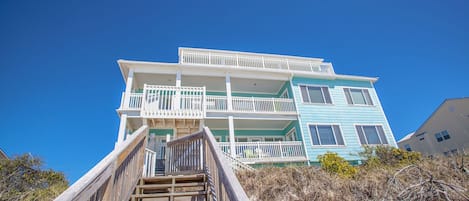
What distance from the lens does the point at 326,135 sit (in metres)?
10.8

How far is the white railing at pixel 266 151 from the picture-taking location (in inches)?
356

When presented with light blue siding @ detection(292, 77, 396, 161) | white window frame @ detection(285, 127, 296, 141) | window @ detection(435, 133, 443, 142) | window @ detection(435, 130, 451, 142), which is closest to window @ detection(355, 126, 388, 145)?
light blue siding @ detection(292, 77, 396, 161)

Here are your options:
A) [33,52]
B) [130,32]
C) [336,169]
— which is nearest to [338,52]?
[336,169]

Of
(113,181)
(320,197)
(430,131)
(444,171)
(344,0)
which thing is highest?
(344,0)

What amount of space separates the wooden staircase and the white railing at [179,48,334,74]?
857 centimetres

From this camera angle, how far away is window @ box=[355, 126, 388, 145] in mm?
10961

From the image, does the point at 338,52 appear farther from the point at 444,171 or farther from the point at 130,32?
the point at 130,32

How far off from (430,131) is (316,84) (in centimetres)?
1550

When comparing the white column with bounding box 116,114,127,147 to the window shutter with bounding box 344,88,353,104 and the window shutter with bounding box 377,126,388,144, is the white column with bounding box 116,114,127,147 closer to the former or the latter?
the window shutter with bounding box 344,88,353,104

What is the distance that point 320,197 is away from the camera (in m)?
4.52

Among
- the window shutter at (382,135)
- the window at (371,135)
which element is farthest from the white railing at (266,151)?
the window shutter at (382,135)

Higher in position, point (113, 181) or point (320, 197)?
point (113, 181)

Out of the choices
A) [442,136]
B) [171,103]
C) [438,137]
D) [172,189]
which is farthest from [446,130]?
[172,189]

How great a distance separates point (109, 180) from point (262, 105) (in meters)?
9.13
